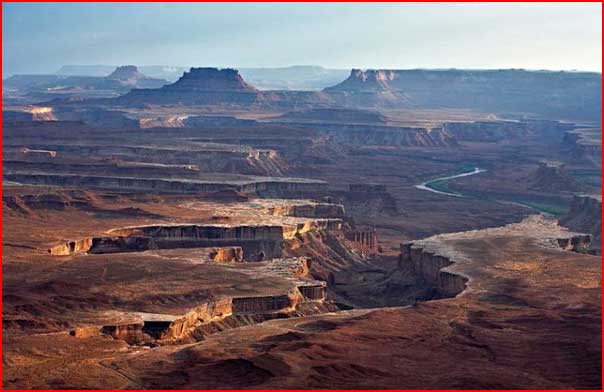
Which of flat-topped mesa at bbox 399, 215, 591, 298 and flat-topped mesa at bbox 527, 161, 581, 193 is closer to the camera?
flat-topped mesa at bbox 399, 215, 591, 298

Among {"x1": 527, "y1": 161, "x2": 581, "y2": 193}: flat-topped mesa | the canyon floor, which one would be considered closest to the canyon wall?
the canyon floor

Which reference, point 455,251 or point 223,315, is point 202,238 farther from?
point 223,315

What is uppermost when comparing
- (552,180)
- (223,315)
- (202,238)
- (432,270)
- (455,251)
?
(455,251)

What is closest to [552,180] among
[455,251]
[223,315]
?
[455,251]

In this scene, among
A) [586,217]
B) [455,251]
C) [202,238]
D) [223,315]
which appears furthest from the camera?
[586,217]

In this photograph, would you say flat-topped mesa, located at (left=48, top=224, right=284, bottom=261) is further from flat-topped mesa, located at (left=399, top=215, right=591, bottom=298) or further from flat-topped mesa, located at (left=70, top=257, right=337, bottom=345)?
flat-topped mesa, located at (left=70, top=257, right=337, bottom=345)

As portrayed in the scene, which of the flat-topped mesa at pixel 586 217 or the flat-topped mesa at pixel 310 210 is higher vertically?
the flat-topped mesa at pixel 310 210

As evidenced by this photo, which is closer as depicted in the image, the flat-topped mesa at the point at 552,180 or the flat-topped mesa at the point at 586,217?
the flat-topped mesa at the point at 586,217

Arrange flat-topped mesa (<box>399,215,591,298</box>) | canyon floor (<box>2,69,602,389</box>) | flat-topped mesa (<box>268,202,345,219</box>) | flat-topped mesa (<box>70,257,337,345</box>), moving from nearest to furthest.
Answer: canyon floor (<box>2,69,602,389</box>) < flat-topped mesa (<box>70,257,337,345</box>) < flat-topped mesa (<box>399,215,591,298</box>) < flat-topped mesa (<box>268,202,345,219</box>)

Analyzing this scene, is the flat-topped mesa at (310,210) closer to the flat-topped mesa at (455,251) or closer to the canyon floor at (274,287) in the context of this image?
the canyon floor at (274,287)

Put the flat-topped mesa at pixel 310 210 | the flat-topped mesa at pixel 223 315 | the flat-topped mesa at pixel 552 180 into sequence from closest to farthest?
the flat-topped mesa at pixel 223 315 → the flat-topped mesa at pixel 310 210 → the flat-topped mesa at pixel 552 180

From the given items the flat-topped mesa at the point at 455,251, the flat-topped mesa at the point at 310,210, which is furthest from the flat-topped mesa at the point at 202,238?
the flat-topped mesa at the point at 310,210

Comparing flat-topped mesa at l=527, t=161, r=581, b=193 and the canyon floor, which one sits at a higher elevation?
the canyon floor

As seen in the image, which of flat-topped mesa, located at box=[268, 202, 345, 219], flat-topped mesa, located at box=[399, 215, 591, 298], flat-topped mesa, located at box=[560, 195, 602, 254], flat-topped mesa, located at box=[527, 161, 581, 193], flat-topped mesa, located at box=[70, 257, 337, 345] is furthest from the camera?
flat-topped mesa, located at box=[527, 161, 581, 193]
